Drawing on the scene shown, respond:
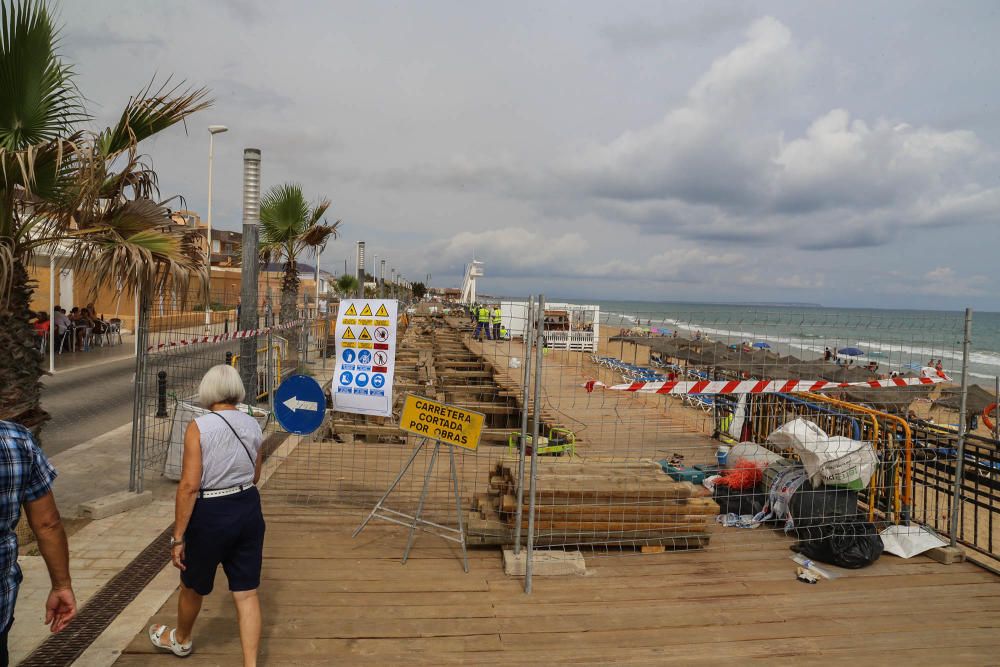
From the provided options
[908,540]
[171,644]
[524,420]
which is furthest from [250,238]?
[908,540]

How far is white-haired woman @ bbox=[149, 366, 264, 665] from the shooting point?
10.3 feet

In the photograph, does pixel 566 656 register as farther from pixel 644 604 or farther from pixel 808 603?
pixel 808 603

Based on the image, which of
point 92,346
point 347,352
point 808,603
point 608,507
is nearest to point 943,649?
point 808,603

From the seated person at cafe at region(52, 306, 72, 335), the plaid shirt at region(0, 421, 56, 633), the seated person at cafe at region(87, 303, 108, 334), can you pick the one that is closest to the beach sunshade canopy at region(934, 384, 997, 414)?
the plaid shirt at region(0, 421, 56, 633)

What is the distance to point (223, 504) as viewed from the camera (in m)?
3.19

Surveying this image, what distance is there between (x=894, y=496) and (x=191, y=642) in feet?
20.6

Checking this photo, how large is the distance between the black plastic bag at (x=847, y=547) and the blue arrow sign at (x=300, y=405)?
4799mm

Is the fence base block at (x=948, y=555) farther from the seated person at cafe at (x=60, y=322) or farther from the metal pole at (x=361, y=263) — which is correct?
the seated person at cafe at (x=60, y=322)

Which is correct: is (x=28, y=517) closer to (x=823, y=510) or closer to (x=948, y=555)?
(x=823, y=510)

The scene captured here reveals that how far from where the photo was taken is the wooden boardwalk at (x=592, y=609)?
3822 mm

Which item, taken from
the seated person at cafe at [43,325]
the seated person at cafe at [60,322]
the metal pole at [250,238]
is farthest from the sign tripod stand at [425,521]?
the seated person at cafe at [60,322]

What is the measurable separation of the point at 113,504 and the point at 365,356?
9.19 feet

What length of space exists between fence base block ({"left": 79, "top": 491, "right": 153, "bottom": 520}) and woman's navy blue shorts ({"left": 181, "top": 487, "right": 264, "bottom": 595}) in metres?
3.21

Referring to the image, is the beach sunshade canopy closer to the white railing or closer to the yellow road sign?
the white railing
